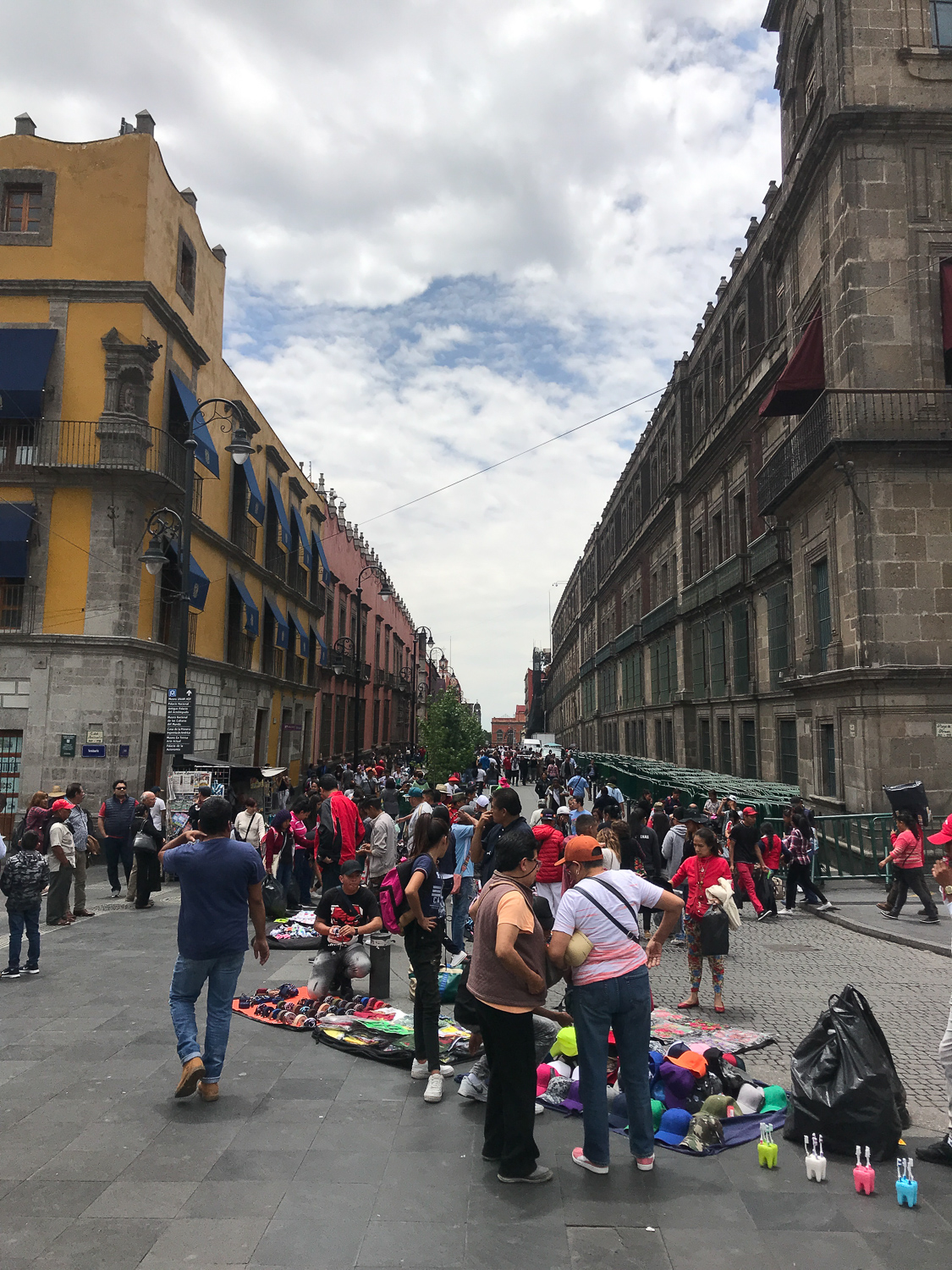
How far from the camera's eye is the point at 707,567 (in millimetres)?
28016

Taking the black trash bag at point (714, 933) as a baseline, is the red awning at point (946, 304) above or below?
above

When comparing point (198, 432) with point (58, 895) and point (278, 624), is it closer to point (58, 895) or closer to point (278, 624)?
point (278, 624)

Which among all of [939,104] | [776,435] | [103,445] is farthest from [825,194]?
[103,445]

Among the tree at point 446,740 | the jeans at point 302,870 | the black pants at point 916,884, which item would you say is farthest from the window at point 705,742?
the jeans at point 302,870

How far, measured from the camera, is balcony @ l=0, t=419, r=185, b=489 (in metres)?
17.7

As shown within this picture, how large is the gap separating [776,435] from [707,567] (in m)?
7.65

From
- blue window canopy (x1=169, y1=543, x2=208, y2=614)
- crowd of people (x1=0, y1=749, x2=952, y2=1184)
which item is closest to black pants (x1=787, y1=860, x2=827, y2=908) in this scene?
crowd of people (x1=0, y1=749, x2=952, y2=1184)

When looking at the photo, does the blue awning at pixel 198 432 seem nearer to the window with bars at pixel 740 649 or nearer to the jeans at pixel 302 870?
the jeans at pixel 302 870

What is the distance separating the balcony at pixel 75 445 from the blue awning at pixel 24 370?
0.37 metres

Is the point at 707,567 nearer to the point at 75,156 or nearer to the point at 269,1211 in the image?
the point at 75,156

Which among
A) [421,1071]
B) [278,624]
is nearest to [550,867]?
[421,1071]

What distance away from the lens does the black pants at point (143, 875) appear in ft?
37.8

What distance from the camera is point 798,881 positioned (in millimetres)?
12109

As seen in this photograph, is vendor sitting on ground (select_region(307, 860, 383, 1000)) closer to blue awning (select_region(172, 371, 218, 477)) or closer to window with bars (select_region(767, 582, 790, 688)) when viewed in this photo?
window with bars (select_region(767, 582, 790, 688))
